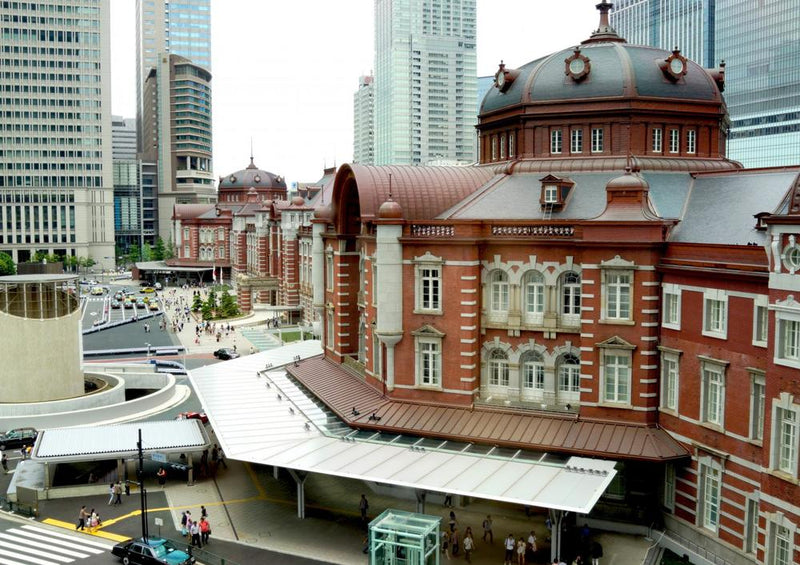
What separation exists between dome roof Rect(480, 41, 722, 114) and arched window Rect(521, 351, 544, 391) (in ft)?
53.2

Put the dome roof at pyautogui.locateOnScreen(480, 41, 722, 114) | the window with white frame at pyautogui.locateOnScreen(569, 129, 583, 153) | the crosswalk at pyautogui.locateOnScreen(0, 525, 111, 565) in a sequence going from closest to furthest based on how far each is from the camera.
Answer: the crosswalk at pyautogui.locateOnScreen(0, 525, 111, 565) < the dome roof at pyautogui.locateOnScreen(480, 41, 722, 114) < the window with white frame at pyautogui.locateOnScreen(569, 129, 583, 153)

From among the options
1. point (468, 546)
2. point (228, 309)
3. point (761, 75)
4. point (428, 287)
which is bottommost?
point (468, 546)

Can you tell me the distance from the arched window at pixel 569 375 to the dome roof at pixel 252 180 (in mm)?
139282

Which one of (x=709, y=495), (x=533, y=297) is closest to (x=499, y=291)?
(x=533, y=297)

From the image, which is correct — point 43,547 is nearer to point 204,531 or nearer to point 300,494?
point 204,531

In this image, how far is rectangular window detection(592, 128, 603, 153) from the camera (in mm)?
48172

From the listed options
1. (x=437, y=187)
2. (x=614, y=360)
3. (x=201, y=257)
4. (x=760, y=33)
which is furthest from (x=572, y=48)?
(x=760, y=33)

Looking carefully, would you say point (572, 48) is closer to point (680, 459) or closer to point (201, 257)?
point (680, 459)

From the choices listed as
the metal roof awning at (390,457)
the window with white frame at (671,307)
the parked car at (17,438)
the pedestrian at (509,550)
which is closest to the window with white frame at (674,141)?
the window with white frame at (671,307)

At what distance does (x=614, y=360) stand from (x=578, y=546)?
894cm

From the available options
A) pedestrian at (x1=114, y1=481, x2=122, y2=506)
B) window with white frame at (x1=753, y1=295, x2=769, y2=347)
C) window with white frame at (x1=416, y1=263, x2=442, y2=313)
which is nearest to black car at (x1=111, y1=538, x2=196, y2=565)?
pedestrian at (x1=114, y1=481, x2=122, y2=506)

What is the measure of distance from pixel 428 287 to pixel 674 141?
706 inches

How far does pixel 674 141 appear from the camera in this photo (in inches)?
1911

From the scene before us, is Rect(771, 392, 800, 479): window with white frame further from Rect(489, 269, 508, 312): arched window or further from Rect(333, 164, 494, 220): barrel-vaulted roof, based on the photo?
Rect(333, 164, 494, 220): barrel-vaulted roof
